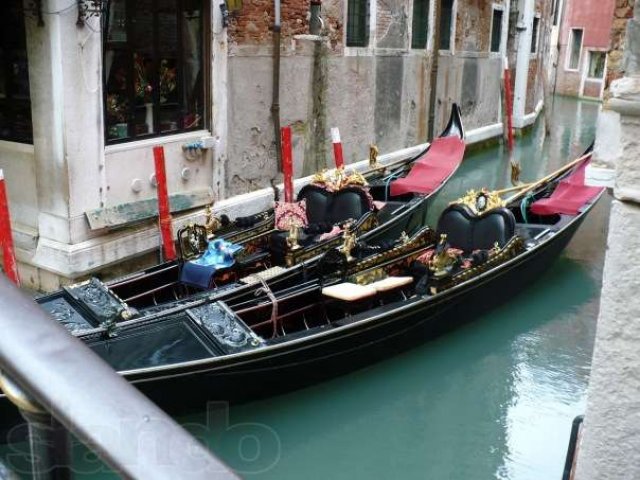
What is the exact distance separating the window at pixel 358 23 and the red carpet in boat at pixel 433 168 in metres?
1.13

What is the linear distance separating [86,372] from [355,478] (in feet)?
7.33

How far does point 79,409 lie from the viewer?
351mm

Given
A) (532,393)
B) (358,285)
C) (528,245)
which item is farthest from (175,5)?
(532,393)

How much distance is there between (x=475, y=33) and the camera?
8.36 m

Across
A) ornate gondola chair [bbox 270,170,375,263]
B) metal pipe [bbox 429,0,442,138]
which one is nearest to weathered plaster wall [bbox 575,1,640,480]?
ornate gondola chair [bbox 270,170,375,263]

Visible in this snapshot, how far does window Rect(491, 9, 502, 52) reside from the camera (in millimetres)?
9000

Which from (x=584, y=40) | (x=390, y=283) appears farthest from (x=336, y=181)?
(x=584, y=40)

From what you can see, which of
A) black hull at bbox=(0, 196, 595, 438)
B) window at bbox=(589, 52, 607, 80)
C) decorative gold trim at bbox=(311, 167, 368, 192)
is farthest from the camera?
window at bbox=(589, 52, 607, 80)

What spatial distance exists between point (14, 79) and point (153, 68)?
28.4 inches

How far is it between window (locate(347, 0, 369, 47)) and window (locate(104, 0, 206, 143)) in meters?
1.84

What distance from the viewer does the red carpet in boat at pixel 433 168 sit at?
4.76 m

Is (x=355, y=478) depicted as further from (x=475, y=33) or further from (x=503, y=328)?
(x=475, y=33)

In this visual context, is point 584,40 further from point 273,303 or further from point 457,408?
point 273,303

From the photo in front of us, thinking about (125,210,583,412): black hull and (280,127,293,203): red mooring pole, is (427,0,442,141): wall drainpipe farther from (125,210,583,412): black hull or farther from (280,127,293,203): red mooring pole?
(125,210,583,412): black hull
